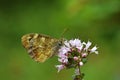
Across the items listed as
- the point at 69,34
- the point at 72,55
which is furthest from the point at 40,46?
the point at 69,34

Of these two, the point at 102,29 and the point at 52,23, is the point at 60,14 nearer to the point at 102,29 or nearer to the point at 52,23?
the point at 52,23

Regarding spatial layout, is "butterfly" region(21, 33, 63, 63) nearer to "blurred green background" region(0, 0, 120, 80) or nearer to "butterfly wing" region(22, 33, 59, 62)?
"butterfly wing" region(22, 33, 59, 62)

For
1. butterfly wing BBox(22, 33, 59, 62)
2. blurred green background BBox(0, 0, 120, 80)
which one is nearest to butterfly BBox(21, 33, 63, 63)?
butterfly wing BBox(22, 33, 59, 62)

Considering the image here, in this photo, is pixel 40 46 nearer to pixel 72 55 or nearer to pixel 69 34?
pixel 72 55

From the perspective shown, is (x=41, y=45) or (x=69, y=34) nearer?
(x=41, y=45)

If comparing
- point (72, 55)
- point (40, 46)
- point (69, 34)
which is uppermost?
point (69, 34)

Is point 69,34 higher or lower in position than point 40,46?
higher

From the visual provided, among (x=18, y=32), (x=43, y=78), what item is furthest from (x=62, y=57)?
(x=18, y=32)
